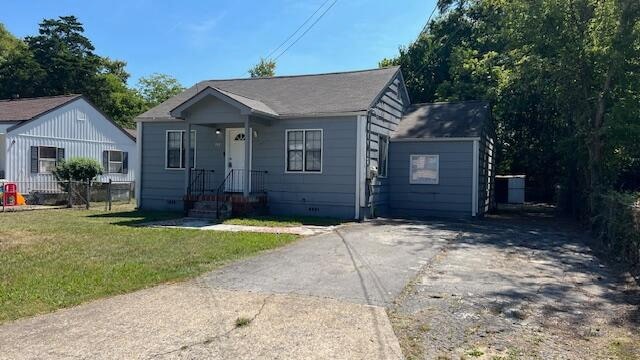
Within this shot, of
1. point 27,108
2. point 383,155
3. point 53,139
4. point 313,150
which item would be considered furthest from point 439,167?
point 27,108

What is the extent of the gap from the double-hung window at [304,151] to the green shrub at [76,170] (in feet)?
33.4

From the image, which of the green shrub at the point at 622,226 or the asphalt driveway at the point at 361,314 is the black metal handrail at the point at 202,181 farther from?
the green shrub at the point at 622,226

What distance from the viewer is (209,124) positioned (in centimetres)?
1534

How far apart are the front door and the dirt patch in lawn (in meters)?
8.28

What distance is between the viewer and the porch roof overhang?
13688 millimetres

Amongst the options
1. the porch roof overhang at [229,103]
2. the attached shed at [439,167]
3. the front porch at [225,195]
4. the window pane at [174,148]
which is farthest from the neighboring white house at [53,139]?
the attached shed at [439,167]

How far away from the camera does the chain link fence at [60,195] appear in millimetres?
18464

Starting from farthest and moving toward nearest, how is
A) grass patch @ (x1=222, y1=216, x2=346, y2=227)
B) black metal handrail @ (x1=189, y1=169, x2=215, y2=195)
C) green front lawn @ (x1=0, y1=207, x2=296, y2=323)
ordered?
black metal handrail @ (x1=189, y1=169, x2=215, y2=195) → grass patch @ (x1=222, y1=216, x2=346, y2=227) → green front lawn @ (x1=0, y1=207, x2=296, y2=323)

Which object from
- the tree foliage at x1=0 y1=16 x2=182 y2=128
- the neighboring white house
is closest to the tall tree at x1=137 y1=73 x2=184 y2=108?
the tree foliage at x1=0 y1=16 x2=182 y2=128

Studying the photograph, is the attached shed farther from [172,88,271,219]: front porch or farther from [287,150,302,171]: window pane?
[172,88,271,219]: front porch

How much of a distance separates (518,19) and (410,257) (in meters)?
10.6

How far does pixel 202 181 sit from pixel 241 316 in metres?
11.7

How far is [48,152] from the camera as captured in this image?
22.7m

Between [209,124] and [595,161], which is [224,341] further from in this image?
[595,161]
